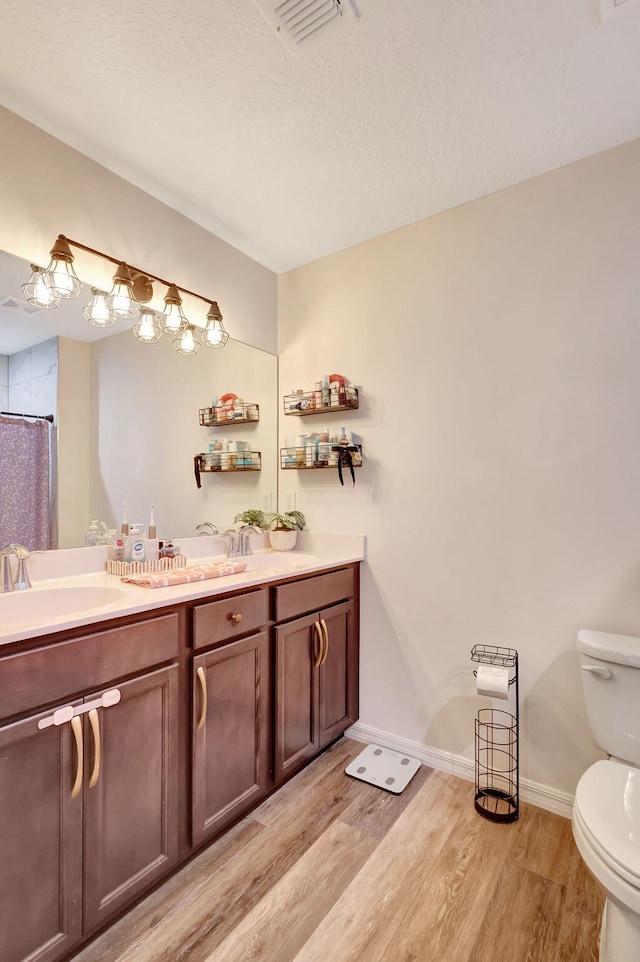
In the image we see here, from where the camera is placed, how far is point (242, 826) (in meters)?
1.70

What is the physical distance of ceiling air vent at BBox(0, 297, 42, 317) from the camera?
5.20 feet

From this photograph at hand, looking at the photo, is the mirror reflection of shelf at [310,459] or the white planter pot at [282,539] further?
the white planter pot at [282,539]

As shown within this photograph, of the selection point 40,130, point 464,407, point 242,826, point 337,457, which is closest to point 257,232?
point 40,130

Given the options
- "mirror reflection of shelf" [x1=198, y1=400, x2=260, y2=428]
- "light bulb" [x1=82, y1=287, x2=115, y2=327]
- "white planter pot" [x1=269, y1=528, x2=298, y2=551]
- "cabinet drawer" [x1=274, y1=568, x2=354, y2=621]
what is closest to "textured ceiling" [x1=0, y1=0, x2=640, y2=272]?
"light bulb" [x1=82, y1=287, x2=115, y2=327]

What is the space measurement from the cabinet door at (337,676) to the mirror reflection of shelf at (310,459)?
0.70 m

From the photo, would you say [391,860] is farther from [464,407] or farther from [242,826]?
[464,407]

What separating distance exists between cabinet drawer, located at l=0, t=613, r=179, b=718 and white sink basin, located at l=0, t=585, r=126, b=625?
186 mm

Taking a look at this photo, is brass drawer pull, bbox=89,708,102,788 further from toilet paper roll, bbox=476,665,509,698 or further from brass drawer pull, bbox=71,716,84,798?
toilet paper roll, bbox=476,665,509,698

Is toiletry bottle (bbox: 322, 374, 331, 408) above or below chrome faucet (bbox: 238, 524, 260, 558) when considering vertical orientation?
above

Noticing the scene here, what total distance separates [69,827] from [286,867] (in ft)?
2.47

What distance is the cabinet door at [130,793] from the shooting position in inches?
46.9

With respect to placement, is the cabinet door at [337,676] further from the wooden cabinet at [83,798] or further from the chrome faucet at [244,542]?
the wooden cabinet at [83,798]

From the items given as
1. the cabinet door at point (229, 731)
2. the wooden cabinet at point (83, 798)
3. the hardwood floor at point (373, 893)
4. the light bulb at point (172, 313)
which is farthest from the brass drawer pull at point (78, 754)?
the light bulb at point (172, 313)

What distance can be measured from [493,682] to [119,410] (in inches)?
72.5
